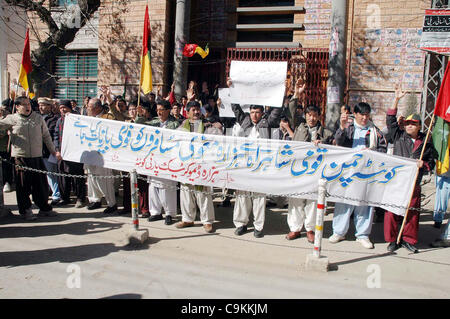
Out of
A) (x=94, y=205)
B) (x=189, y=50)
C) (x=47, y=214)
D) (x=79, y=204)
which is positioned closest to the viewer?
(x=47, y=214)

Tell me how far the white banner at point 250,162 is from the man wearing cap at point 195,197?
253 millimetres

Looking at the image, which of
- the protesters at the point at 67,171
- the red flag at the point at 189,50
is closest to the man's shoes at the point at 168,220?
the protesters at the point at 67,171

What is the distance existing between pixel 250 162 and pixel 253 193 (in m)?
0.62

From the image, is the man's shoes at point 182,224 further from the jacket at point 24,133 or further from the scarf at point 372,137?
the scarf at point 372,137

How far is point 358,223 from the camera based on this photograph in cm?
522

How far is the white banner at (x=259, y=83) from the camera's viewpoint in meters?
5.65

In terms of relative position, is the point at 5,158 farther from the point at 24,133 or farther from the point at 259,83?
the point at 259,83

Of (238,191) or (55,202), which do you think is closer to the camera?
(238,191)

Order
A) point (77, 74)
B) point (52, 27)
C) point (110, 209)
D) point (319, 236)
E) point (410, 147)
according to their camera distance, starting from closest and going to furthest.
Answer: point (319, 236) → point (410, 147) → point (110, 209) → point (52, 27) → point (77, 74)

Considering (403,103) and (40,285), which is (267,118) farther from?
(403,103)

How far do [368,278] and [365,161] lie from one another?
1561 mm

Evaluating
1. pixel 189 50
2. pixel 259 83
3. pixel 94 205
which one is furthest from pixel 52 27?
pixel 259 83

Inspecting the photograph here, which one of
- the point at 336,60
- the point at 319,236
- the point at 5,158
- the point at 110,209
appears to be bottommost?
the point at 110,209

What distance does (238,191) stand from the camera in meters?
5.53
